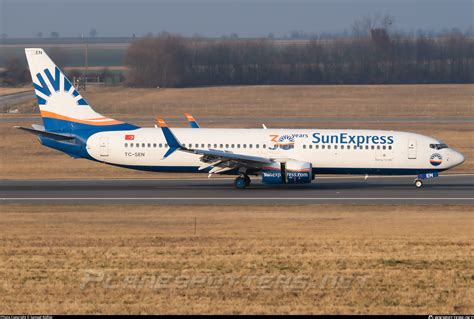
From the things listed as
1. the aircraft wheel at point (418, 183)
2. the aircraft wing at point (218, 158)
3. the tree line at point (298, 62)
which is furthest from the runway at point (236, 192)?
the tree line at point (298, 62)

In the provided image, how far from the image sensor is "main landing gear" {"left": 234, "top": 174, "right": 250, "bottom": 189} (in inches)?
1832

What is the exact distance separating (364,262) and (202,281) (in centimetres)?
547

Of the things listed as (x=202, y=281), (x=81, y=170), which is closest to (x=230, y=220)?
(x=202, y=281)

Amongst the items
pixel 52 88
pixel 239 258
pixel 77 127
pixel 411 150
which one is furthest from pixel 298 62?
pixel 239 258

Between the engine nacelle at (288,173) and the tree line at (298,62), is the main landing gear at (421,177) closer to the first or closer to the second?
the engine nacelle at (288,173)

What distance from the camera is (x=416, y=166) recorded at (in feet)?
154

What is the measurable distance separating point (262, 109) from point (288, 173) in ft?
172

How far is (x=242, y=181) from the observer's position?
153 feet

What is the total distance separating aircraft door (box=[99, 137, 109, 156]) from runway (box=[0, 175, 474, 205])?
5.75 ft

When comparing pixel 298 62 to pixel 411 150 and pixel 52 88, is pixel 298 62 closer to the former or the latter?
pixel 52 88

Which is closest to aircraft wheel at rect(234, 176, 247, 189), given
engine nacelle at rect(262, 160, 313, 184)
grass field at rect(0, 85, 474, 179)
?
engine nacelle at rect(262, 160, 313, 184)

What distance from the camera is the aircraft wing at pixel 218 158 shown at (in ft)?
147

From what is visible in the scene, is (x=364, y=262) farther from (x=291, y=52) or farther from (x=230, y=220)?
(x=291, y=52)

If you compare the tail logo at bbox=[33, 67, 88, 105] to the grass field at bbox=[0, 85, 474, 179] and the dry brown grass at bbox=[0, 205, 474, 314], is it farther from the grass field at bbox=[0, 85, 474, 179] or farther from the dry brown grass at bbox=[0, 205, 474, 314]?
the dry brown grass at bbox=[0, 205, 474, 314]
